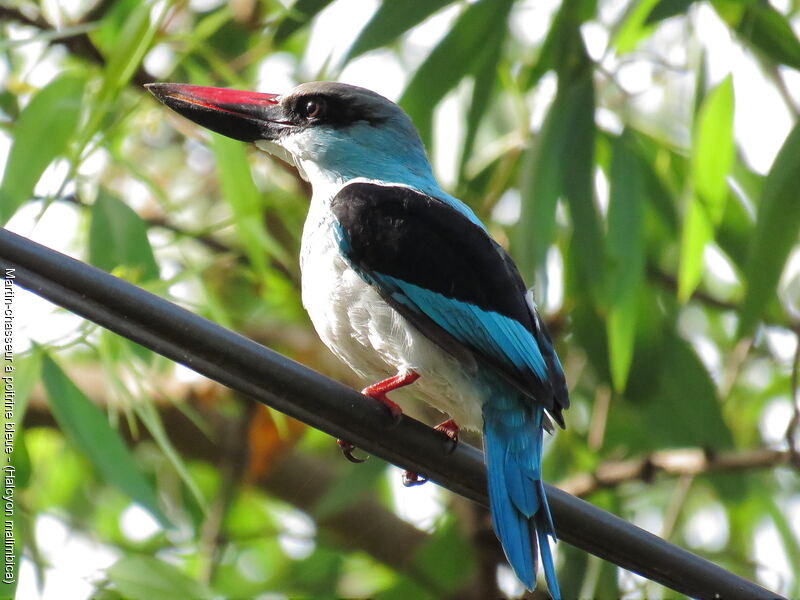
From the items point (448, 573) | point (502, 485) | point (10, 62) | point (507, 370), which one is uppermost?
point (10, 62)

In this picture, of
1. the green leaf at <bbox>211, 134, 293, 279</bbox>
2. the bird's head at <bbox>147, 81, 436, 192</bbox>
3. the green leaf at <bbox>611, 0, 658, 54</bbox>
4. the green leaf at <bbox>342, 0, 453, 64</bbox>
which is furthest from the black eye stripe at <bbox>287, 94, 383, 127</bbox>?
the green leaf at <bbox>611, 0, 658, 54</bbox>

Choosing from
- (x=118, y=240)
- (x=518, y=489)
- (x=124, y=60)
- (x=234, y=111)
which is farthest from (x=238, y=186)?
(x=518, y=489)

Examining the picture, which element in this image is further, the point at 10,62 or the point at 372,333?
the point at 10,62

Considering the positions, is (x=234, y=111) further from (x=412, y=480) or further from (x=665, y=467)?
(x=665, y=467)

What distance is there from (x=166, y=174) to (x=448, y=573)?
7.29 ft

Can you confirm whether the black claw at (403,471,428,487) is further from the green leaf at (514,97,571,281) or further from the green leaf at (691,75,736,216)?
the green leaf at (691,75,736,216)

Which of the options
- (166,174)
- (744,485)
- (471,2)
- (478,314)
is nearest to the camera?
(478,314)

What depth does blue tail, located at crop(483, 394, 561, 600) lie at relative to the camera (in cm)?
201

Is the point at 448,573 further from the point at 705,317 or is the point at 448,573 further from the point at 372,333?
the point at 705,317

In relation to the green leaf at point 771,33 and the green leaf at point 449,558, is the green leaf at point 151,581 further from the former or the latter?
the green leaf at point 771,33

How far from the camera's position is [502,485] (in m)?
2.08

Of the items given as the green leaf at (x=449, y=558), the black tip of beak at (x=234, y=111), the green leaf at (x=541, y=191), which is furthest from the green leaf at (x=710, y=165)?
the green leaf at (x=449, y=558)

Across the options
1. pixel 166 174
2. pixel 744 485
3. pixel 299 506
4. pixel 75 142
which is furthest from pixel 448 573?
pixel 166 174

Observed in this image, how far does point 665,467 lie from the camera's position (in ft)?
11.1
